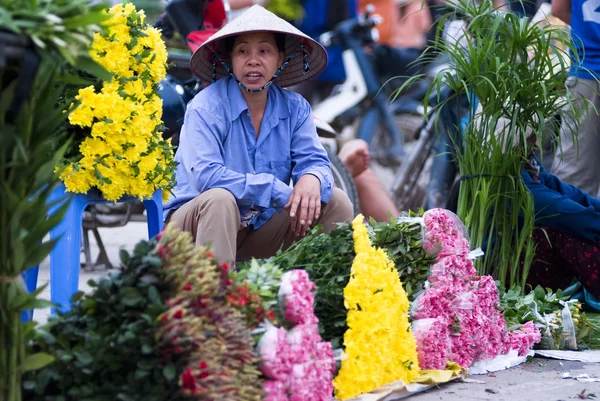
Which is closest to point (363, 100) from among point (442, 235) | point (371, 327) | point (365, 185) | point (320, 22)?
point (320, 22)

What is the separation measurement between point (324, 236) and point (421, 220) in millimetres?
414

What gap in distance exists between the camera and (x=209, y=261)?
8.75 feet

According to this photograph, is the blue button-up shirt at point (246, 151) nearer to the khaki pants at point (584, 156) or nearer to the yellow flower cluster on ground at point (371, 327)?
the yellow flower cluster on ground at point (371, 327)

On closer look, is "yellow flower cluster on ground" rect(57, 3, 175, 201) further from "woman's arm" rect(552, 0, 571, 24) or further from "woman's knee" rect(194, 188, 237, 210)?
"woman's arm" rect(552, 0, 571, 24)

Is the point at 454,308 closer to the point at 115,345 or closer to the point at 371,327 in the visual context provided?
the point at 371,327

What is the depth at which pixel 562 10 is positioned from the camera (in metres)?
5.80

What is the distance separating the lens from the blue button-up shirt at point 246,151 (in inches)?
150

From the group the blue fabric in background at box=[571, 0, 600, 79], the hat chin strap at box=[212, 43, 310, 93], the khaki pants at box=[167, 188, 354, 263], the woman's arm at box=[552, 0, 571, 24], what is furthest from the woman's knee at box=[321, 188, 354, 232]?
the woman's arm at box=[552, 0, 571, 24]

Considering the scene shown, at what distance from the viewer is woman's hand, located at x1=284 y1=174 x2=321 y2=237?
149 inches

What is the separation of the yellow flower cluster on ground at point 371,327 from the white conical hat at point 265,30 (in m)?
1.06

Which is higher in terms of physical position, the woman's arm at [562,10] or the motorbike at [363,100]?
the motorbike at [363,100]

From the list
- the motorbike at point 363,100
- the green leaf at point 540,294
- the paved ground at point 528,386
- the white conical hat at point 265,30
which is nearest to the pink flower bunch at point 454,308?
the paved ground at point 528,386

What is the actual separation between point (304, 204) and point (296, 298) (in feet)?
3.10

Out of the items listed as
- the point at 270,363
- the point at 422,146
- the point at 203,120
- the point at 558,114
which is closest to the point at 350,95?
the point at 422,146
